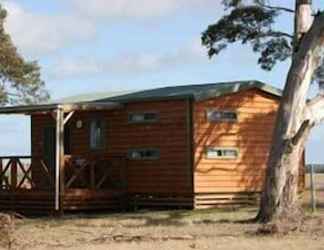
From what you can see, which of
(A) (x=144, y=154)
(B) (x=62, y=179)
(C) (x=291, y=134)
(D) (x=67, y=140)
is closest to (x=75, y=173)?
(B) (x=62, y=179)

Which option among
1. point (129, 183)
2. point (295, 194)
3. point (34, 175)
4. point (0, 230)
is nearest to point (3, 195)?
point (34, 175)

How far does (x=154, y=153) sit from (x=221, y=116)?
220 cm

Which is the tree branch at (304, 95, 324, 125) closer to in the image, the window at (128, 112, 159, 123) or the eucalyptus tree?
the eucalyptus tree

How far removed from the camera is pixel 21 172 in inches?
1104

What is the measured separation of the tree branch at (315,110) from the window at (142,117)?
5657 millimetres

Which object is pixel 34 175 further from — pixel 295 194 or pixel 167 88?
pixel 295 194

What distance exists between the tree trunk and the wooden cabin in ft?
14.3

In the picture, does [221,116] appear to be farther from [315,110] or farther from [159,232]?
[159,232]

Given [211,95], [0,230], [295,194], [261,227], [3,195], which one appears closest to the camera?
[0,230]

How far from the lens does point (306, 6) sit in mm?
21391

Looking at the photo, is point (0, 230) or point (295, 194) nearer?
point (0, 230)

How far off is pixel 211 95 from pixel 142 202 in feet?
12.5

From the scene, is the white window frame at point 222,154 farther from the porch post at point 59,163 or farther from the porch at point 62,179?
the porch post at point 59,163

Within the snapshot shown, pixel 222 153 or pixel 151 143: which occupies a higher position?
pixel 151 143
